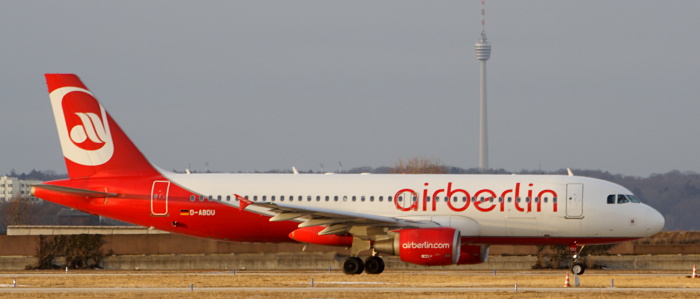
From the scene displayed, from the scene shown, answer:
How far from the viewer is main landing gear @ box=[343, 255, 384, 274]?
1427 inches

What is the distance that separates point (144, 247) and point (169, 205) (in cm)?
844

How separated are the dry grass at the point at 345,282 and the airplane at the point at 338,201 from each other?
1.12 meters

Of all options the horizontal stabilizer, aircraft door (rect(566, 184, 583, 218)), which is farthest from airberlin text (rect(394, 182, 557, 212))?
the horizontal stabilizer

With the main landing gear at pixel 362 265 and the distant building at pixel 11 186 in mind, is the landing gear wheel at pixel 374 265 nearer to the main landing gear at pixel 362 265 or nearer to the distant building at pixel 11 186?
the main landing gear at pixel 362 265

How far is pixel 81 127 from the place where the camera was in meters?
38.7

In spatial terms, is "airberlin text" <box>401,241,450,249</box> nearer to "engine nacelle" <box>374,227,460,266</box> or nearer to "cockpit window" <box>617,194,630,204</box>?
"engine nacelle" <box>374,227,460,266</box>

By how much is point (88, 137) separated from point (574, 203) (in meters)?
14.8

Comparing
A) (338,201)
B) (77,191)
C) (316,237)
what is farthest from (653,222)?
(77,191)

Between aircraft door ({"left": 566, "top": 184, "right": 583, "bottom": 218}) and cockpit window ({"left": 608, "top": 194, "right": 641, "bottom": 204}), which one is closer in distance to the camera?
aircraft door ({"left": 566, "top": 184, "right": 583, "bottom": 218})

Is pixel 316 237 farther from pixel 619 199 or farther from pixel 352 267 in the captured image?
pixel 619 199

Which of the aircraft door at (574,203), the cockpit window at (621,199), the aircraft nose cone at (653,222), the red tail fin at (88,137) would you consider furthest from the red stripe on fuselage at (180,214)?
the aircraft nose cone at (653,222)

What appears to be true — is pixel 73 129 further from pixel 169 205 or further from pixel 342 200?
pixel 342 200

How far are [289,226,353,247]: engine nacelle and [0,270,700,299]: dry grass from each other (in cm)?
102

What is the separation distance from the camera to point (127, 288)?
30.8m
